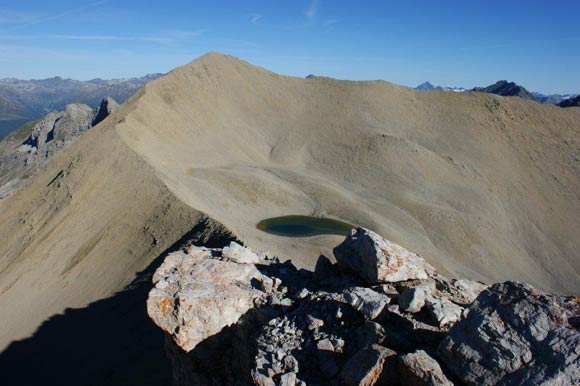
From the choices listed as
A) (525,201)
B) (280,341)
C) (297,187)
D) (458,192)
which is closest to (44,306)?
(280,341)

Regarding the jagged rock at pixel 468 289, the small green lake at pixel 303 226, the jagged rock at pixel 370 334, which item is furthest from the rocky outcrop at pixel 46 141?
the jagged rock at pixel 370 334

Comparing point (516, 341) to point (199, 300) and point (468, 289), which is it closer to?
point (468, 289)

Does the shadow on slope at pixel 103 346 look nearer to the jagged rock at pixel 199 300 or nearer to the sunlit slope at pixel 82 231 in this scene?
the sunlit slope at pixel 82 231

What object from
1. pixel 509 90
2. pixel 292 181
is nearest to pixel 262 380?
pixel 292 181

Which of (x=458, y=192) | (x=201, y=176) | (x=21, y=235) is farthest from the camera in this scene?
Answer: (x=458, y=192)

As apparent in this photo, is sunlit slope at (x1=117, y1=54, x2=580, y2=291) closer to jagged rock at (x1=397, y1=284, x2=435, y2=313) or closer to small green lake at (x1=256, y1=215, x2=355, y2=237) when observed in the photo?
small green lake at (x1=256, y1=215, x2=355, y2=237)

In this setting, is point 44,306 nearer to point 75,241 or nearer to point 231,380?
point 75,241

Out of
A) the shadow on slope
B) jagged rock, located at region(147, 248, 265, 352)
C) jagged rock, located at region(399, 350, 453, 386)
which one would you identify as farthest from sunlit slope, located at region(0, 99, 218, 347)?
jagged rock, located at region(399, 350, 453, 386)
